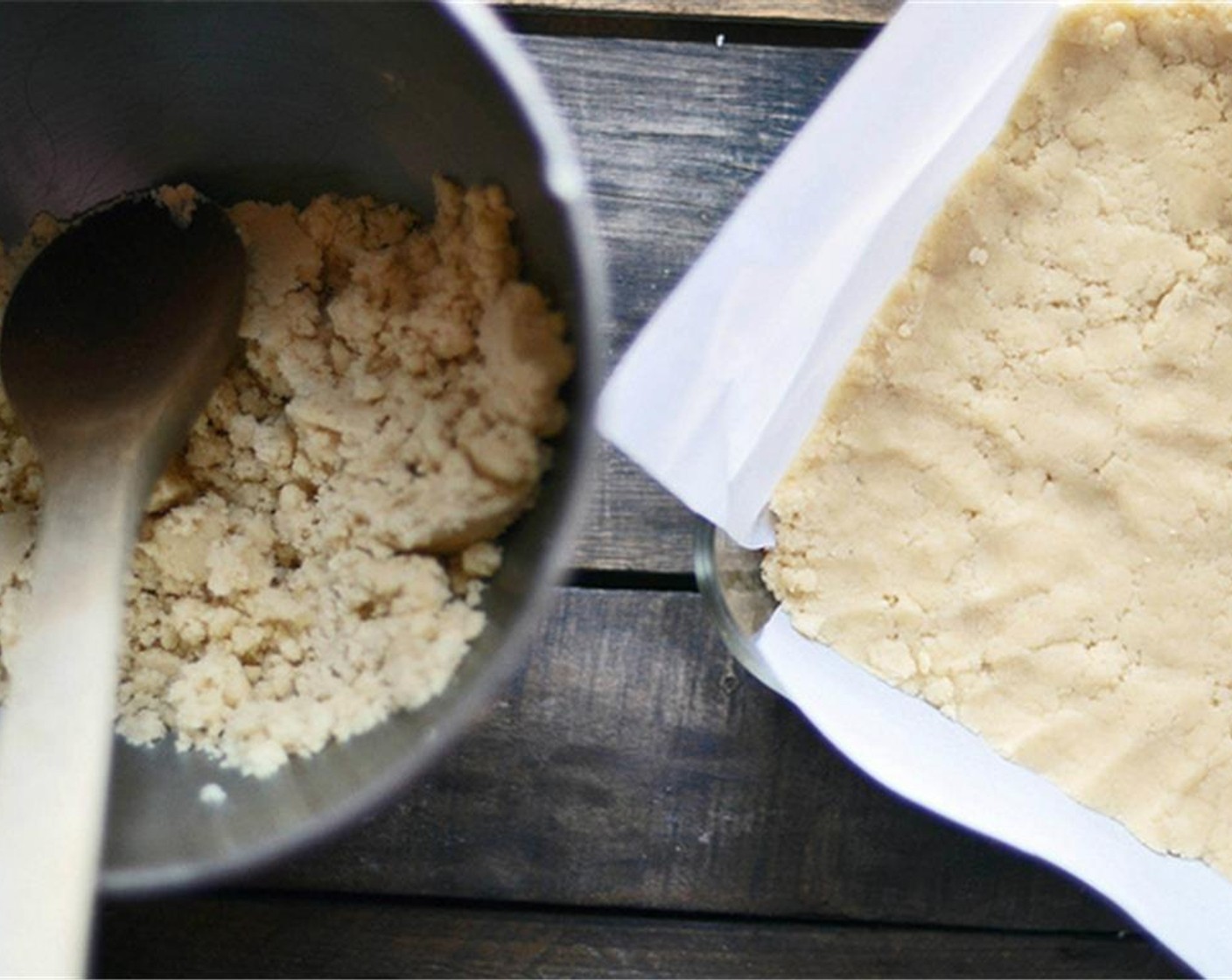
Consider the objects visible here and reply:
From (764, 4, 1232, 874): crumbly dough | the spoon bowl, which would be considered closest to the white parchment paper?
(764, 4, 1232, 874): crumbly dough

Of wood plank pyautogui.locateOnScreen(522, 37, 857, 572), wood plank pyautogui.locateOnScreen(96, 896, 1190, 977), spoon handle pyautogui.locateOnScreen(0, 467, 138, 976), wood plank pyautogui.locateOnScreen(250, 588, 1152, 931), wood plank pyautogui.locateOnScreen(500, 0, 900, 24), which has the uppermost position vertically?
wood plank pyautogui.locateOnScreen(500, 0, 900, 24)

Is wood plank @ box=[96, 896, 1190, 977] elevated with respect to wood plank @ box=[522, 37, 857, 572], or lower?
lower

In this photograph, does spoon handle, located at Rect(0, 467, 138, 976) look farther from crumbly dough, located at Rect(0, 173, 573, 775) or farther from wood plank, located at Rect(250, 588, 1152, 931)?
wood plank, located at Rect(250, 588, 1152, 931)

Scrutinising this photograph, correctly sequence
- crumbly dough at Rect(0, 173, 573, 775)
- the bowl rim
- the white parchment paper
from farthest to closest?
the white parchment paper, crumbly dough at Rect(0, 173, 573, 775), the bowl rim

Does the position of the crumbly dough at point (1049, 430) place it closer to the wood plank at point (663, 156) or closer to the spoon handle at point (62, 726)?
the wood plank at point (663, 156)

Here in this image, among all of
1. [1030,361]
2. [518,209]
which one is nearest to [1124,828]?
[1030,361]

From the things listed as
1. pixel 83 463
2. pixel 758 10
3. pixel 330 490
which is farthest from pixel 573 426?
pixel 758 10
